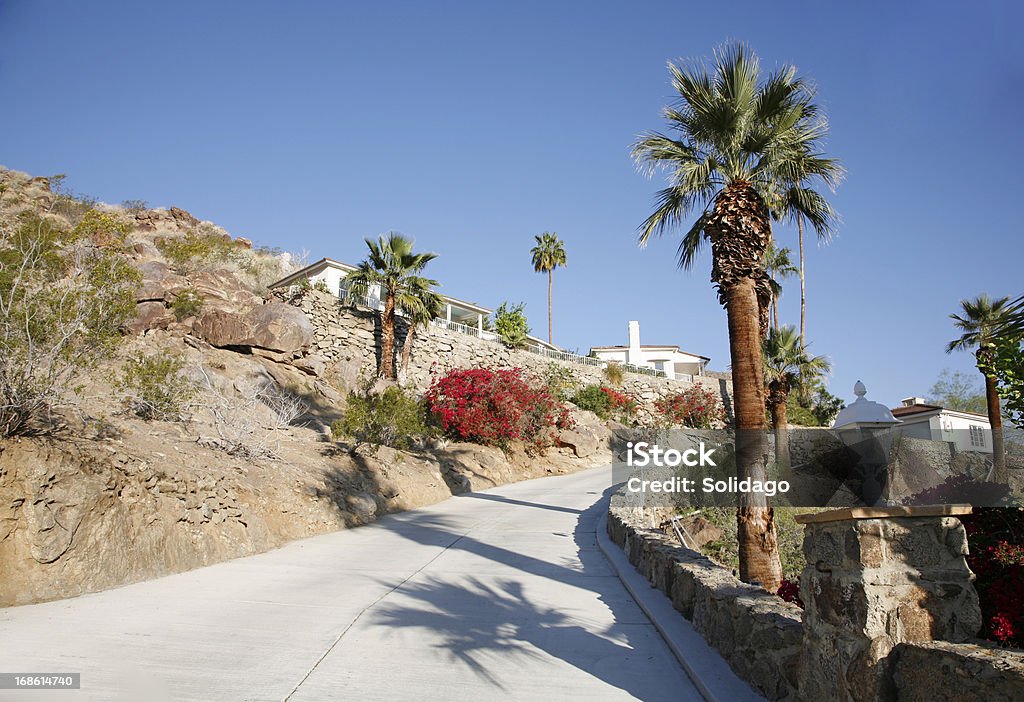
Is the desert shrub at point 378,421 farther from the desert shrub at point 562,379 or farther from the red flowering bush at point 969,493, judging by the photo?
the desert shrub at point 562,379

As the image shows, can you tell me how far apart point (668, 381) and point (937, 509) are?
Result: 151ft

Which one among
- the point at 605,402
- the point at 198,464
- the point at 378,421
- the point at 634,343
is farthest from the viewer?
the point at 634,343

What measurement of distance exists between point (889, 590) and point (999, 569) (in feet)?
6.43

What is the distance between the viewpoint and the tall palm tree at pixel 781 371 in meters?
26.3

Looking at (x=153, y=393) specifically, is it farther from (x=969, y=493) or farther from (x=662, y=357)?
(x=662, y=357)

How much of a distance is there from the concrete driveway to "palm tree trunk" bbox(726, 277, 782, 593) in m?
1.93

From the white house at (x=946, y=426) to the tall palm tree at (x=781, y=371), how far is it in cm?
622

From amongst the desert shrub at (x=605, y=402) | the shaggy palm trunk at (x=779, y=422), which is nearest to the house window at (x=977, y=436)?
the shaggy palm trunk at (x=779, y=422)

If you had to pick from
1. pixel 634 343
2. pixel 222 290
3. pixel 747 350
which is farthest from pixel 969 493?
pixel 634 343

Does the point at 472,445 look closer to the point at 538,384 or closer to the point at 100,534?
the point at 538,384

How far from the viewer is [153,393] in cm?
1372

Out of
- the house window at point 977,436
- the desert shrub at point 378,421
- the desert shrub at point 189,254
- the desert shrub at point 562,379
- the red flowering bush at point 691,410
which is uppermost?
the desert shrub at point 189,254

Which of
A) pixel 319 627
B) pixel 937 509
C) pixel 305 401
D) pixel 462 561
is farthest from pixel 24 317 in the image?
pixel 305 401

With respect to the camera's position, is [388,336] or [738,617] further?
[388,336]
